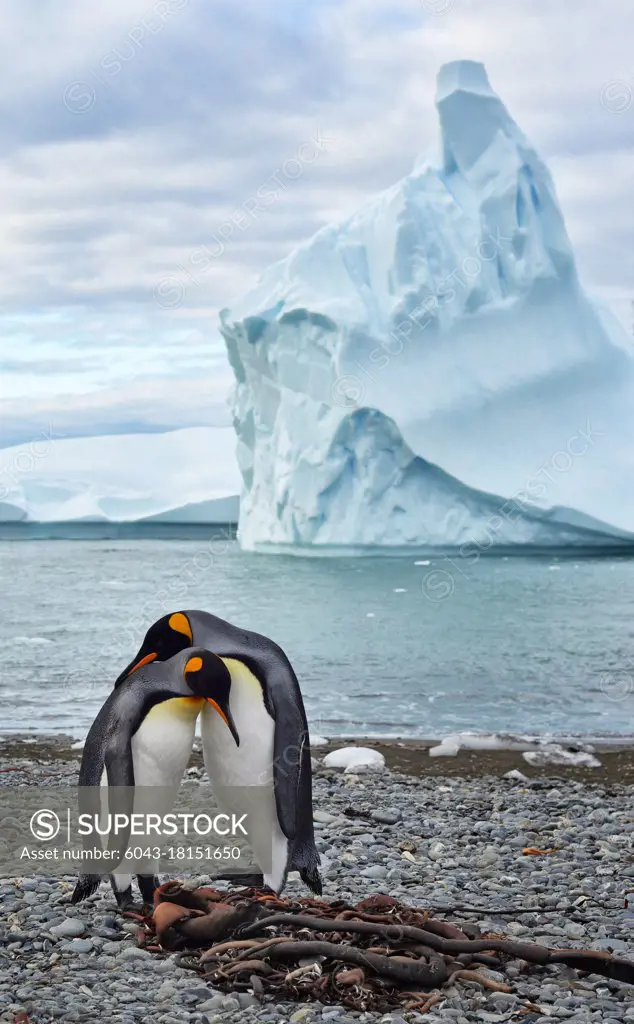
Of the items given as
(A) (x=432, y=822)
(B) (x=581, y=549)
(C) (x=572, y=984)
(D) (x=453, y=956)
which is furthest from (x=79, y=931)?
(B) (x=581, y=549)

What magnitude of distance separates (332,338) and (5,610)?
7986 mm

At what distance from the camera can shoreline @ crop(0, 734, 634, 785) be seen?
259 inches

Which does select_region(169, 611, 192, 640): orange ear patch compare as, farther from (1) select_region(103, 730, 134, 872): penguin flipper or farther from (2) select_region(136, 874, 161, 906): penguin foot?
(2) select_region(136, 874, 161, 906): penguin foot

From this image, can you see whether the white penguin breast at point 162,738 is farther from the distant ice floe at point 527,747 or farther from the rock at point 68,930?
the distant ice floe at point 527,747

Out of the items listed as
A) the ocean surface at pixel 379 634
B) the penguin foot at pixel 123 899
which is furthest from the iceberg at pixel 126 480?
the penguin foot at pixel 123 899

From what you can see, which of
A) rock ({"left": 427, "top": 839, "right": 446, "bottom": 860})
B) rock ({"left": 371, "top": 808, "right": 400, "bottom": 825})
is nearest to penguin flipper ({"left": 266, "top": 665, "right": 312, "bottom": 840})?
rock ({"left": 427, "top": 839, "right": 446, "bottom": 860})

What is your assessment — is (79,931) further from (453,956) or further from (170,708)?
(453,956)

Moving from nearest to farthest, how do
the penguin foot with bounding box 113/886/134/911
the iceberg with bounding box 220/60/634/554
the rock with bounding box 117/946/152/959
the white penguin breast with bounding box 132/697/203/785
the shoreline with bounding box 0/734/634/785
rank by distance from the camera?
the rock with bounding box 117/946/152/959 < the white penguin breast with bounding box 132/697/203/785 < the penguin foot with bounding box 113/886/134/911 < the shoreline with bounding box 0/734/634/785 < the iceberg with bounding box 220/60/634/554

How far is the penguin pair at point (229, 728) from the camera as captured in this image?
3021 mm

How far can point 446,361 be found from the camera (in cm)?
2152

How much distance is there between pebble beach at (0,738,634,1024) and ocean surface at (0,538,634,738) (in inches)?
110

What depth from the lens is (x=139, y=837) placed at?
306 cm

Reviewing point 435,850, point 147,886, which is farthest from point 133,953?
point 435,850

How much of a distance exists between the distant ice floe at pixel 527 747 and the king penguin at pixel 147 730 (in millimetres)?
4355
